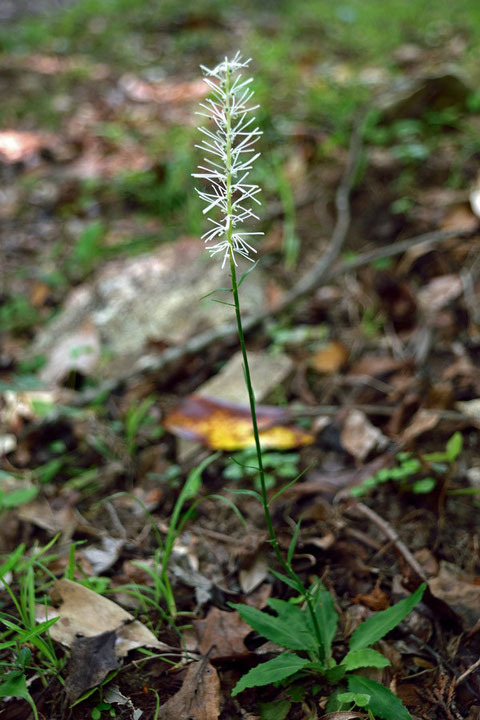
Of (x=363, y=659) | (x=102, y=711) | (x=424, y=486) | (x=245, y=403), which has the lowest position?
(x=102, y=711)

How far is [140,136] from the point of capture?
4.66 m

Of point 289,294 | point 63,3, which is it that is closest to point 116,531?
point 289,294

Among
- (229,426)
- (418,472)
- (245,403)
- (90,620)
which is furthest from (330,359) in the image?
(90,620)

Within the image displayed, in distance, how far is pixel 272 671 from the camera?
3.85 feet

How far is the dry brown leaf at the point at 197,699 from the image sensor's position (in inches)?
48.9

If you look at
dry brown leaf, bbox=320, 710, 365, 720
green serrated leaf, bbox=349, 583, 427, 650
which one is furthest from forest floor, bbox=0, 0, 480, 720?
green serrated leaf, bbox=349, 583, 427, 650

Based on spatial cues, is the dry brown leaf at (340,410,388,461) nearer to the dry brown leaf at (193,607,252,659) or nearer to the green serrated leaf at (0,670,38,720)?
the dry brown leaf at (193,607,252,659)

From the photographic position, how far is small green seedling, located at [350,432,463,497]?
67.0 inches

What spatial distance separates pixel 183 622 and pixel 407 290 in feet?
5.30

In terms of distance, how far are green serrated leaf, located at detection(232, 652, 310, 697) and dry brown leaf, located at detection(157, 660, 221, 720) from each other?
0.35 ft

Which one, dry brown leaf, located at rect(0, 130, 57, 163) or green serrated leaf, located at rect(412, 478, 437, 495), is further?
dry brown leaf, located at rect(0, 130, 57, 163)

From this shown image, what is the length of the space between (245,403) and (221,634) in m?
0.91

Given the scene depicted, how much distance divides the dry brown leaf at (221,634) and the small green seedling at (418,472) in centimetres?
52

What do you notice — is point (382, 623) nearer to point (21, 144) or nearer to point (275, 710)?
point (275, 710)
